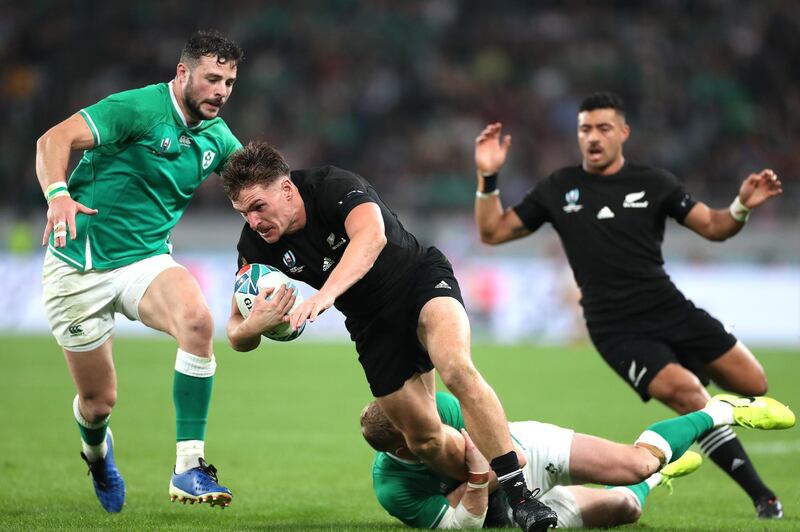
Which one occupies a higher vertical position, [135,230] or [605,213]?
[605,213]

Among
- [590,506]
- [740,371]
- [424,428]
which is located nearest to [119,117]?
[424,428]

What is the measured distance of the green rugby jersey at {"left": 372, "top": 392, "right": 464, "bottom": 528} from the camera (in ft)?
19.5

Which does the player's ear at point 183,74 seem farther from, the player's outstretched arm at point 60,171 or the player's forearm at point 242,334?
the player's forearm at point 242,334

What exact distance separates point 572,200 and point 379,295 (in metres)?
2.30

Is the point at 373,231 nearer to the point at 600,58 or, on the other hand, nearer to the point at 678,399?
the point at 678,399

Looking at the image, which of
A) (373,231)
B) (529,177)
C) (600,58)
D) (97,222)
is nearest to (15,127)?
(529,177)

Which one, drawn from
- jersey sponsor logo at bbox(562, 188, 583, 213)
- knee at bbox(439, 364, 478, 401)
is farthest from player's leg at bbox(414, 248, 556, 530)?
jersey sponsor logo at bbox(562, 188, 583, 213)

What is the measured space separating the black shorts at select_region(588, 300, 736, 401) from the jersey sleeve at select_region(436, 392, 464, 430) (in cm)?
149

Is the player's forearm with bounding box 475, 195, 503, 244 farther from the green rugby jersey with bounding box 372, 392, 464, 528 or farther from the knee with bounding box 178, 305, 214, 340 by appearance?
the knee with bounding box 178, 305, 214, 340

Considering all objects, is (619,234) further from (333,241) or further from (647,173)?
(333,241)

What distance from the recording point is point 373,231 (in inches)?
218

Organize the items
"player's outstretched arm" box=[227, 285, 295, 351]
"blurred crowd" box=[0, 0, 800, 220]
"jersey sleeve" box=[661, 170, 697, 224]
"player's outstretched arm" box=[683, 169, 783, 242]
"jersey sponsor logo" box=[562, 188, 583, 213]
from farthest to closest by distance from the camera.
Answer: "blurred crowd" box=[0, 0, 800, 220], "jersey sponsor logo" box=[562, 188, 583, 213], "jersey sleeve" box=[661, 170, 697, 224], "player's outstretched arm" box=[683, 169, 783, 242], "player's outstretched arm" box=[227, 285, 295, 351]

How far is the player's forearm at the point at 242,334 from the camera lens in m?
5.49

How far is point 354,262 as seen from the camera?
17.6 ft
